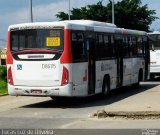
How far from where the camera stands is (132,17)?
64.8m

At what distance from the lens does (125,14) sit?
6412 centimetres

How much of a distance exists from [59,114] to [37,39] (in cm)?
304

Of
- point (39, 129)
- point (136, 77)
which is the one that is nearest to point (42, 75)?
point (39, 129)

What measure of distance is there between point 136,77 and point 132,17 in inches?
1533

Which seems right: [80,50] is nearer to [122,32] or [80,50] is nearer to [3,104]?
[3,104]

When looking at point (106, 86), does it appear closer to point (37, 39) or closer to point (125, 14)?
point (37, 39)

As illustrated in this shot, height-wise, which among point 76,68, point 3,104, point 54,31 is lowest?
point 3,104

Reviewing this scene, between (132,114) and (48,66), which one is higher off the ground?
(48,66)

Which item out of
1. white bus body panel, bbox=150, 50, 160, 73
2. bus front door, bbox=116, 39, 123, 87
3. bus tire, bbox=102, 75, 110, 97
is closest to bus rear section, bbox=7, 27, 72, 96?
bus tire, bbox=102, 75, 110, 97

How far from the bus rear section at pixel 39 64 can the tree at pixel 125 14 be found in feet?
149

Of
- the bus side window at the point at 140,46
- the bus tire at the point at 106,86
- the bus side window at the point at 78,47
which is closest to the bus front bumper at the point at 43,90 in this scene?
the bus side window at the point at 78,47

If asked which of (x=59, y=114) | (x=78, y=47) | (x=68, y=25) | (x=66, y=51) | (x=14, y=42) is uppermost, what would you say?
(x=68, y=25)

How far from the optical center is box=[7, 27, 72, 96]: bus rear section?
1830 centimetres

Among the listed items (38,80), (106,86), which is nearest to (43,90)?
(38,80)
